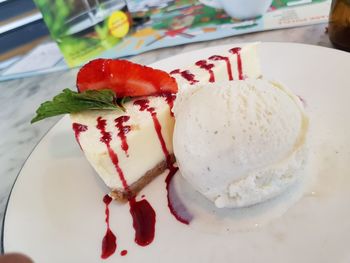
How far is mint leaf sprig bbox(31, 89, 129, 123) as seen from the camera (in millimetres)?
940

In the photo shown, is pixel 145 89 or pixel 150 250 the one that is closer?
pixel 150 250

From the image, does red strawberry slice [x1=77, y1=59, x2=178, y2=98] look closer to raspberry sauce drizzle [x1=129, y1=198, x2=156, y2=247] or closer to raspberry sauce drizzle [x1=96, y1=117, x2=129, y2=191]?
raspberry sauce drizzle [x1=96, y1=117, x2=129, y2=191]

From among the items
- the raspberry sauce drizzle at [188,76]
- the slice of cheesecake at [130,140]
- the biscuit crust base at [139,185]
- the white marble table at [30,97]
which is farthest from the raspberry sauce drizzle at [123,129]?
the white marble table at [30,97]

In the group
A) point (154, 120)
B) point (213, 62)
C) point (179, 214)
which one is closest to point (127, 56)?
point (213, 62)

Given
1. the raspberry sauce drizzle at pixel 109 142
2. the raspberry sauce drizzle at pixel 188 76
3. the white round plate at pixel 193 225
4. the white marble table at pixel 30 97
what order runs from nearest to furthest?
1. the white round plate at pixel 193 225
2. the raspberry sauce drizzle at pixel 109 142
3. the raspberry sauce drizzle at pixel 188 76
4. the white marble table at pixel 30 97

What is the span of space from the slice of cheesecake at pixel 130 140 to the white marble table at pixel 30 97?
354 mm

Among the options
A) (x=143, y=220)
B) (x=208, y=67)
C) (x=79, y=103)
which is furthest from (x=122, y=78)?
(x=143, y=220)

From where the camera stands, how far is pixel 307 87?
3.51ft

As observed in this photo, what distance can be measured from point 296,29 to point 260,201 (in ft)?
3.00

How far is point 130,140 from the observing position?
92 centimetres

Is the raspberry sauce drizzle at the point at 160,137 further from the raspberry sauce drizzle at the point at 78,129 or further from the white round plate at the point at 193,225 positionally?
the raspberry sauce drizzle at the point at 78,129

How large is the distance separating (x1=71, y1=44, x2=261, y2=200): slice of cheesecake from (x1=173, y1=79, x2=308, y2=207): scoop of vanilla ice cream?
0.15 metres

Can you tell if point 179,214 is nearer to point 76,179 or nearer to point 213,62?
point 76,179

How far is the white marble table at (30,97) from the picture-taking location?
1.21m
